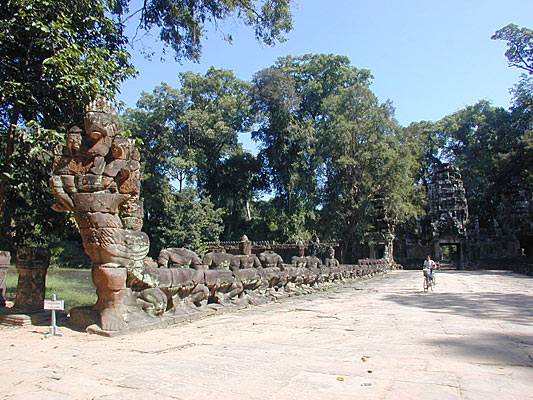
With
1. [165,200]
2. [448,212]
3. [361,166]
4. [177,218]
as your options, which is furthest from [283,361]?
[448,212]

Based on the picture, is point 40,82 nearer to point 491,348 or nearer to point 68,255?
point 491,348

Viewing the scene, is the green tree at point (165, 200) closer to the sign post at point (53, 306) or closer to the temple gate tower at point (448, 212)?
the temple gate tower at point (448, 212)

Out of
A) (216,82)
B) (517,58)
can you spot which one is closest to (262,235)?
(216,82)

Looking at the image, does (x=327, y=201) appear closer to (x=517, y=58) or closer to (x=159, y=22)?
(x=517, y=58)

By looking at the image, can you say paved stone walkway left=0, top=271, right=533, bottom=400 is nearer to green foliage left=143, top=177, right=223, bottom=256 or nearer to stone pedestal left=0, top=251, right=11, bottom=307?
stone pedestal left=0, top=251, right=11, bottom=307

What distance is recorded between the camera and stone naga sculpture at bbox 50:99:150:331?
542 centimetres

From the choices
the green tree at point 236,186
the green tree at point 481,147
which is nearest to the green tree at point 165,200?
the green tree at point 236,186

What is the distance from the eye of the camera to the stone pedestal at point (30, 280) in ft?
20.6

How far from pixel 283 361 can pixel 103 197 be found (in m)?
3.42

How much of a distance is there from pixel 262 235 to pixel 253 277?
2557cm

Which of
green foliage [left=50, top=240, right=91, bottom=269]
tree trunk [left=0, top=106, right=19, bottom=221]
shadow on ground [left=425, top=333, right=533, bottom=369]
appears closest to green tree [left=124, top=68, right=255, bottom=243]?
green foliage [left=50, top=240, right=91, bottom=269]

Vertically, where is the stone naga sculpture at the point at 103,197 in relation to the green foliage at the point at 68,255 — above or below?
above

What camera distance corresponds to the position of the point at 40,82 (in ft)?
25.5

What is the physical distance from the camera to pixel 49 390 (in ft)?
10.1
